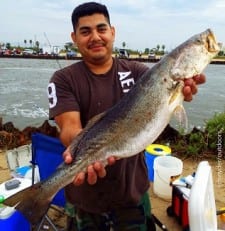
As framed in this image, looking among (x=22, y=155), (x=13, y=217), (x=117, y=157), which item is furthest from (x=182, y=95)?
(x=22, y=155)

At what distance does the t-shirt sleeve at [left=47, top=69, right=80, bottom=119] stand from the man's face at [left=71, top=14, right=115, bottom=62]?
0.25 metres

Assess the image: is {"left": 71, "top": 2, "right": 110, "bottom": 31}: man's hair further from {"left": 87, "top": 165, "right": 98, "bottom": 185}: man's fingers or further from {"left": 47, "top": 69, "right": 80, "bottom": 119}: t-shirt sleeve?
{"left": 87, "top": 165, "right": 98, "bottom": 185}: man's fingers

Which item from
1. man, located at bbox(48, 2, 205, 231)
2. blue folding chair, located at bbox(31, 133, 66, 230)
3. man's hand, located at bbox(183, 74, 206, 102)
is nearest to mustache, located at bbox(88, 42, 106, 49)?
man, located at bbox(48, 2, 205, 231)

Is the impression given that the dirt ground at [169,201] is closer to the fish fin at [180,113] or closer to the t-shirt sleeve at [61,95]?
the t-shirt sleeve at [61,95]

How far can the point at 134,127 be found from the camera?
94.8 inches

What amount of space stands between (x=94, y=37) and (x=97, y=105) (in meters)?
0.54

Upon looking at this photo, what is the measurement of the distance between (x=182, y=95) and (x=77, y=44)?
1023mm

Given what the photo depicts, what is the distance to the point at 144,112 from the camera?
240cm

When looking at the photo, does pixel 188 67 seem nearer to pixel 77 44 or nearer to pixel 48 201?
pixel 77 44

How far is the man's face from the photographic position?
2.72 meters

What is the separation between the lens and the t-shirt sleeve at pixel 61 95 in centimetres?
262

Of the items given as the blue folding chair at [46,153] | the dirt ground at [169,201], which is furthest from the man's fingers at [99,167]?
the dirt ground at [169,201]

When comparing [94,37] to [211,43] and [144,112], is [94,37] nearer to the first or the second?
[144,112]

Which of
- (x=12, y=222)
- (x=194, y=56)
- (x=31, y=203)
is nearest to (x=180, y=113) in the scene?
(x=194, y=56)
